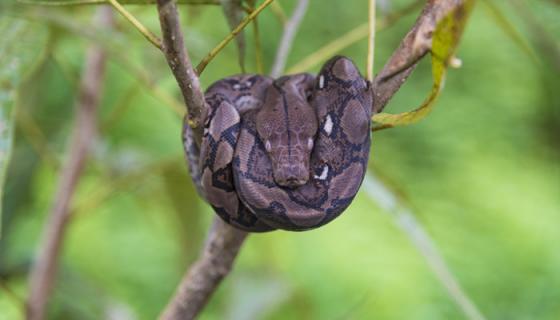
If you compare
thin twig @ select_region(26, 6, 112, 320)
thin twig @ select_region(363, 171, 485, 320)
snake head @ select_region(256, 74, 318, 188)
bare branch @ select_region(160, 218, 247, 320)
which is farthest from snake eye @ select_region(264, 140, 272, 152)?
thin twig @ select_region(26, 6, 112, 320)

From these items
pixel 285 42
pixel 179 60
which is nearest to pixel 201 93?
pixel 179 60

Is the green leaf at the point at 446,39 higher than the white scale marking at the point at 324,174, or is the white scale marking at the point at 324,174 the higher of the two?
the green leaf at the point at 446,39

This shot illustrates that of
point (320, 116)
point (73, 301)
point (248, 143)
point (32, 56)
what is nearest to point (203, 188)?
point (248, 143)

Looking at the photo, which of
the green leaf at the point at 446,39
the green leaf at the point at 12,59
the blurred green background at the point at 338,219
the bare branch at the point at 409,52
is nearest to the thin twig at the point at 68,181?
the blurred green background at the point at 338,219

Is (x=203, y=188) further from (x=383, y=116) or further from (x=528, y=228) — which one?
(x=528, y=228)

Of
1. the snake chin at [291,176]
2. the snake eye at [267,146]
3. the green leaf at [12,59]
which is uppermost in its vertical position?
the green leaf at [12,59]

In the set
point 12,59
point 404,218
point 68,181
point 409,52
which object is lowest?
point 404,218

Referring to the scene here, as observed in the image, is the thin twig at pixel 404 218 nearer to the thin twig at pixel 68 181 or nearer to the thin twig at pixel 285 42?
the thin twig at pixel 285 42

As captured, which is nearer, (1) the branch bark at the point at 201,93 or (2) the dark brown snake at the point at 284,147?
(1) the branch bark at the point at 201,93

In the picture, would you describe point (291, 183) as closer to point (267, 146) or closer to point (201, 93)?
point (267, 146)
